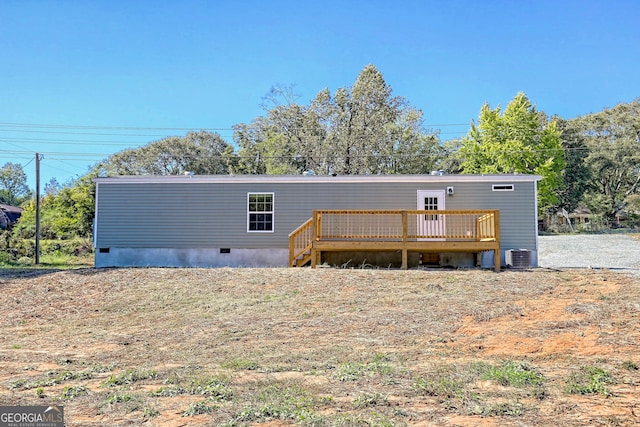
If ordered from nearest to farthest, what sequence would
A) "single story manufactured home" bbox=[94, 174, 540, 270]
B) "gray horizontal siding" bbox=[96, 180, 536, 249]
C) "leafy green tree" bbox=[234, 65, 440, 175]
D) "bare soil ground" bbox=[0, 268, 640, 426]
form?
"bare soil ground" bbox=[0, 268, 640, 426] < "single story manufactured home" bbox=[94, 174, 540, 270] < "gray horizontal siding" bbox=[96, 180, 536, 249] < "leafy green tree" bbox=[234, 65, 440, 175]

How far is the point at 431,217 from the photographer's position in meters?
13.5

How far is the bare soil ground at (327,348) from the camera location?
3.55 m

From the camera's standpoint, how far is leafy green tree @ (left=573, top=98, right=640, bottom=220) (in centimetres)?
3450

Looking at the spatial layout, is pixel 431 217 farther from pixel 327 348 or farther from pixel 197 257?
pixel 327 348

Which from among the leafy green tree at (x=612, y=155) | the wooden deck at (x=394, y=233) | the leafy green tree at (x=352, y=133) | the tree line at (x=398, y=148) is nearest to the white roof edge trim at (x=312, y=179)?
the wooden deck at (x=394, y=233)

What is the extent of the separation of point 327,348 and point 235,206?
8.99m

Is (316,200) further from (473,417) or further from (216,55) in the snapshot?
(473,417)

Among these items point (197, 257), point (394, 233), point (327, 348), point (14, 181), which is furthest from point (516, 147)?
point (14, 181)

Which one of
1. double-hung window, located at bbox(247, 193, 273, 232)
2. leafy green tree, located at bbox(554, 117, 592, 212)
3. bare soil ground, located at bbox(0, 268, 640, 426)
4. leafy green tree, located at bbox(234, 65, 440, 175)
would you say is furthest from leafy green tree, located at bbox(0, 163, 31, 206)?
leafy green tree, located at bbox(554, 117, 592, 212)

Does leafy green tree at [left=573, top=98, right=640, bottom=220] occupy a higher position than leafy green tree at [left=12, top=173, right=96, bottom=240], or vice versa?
leafy green tree at [left=573, top=98, right=640, bottom=220]

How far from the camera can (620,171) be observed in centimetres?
3606

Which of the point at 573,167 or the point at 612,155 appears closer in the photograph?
the point at 612,155

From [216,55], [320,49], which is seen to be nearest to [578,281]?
[216,55]

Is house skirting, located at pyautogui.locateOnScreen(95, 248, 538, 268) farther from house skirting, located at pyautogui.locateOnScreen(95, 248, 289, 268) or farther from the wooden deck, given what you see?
the wooden deck
